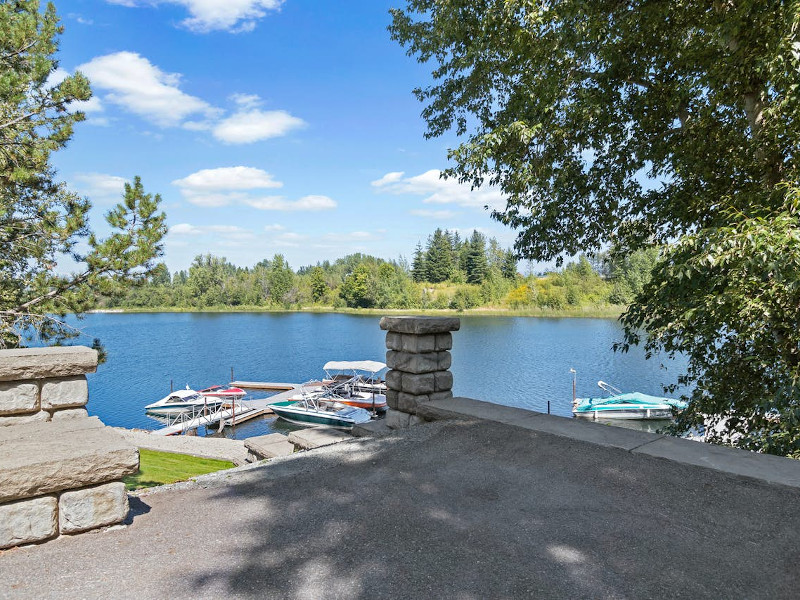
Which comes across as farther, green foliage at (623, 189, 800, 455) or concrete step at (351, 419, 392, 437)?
concrete step at (351, 419, 392, 437)

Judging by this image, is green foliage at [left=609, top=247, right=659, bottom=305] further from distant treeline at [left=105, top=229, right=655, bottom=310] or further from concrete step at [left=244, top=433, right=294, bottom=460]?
distant treeline at [left=105, top=229, right=655, bottom=310]

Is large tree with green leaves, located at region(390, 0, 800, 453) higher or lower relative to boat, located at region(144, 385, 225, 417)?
higher

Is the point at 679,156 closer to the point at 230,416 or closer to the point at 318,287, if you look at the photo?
the point at 230,416

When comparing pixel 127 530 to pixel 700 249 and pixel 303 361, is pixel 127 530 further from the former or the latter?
pixel 303 361

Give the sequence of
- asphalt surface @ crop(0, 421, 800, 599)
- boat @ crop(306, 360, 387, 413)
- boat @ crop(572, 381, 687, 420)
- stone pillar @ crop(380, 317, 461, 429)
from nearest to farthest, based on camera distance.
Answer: asphalt surface @ crop(0, 421, 800, 599) < stone pillar @ crop(380, 317, 461, 429) < boat @ crop(572, 381, 687, 420) < boat @ crop(306, 360, 387, 413)

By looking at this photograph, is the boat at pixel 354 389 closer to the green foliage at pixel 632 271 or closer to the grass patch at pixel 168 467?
the grass patch at pixel 168 467

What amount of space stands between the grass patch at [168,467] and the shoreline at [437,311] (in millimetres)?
41552

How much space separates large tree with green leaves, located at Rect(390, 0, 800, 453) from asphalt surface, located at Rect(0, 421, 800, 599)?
2621 mm

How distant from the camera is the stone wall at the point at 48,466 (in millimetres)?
2852

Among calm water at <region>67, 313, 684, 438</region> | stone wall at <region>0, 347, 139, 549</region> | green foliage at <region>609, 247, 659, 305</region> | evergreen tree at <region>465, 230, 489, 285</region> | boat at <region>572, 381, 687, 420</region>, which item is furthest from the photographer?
evergreen tree at <region>465, 230, 489, 285</region>

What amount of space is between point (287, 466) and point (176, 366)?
137 ft

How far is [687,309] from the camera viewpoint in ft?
18.9

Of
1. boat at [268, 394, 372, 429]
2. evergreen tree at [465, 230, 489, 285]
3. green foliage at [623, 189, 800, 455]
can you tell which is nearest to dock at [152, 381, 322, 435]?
boat at [268, 394, 372, 429]

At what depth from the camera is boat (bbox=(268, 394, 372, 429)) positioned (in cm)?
2342
